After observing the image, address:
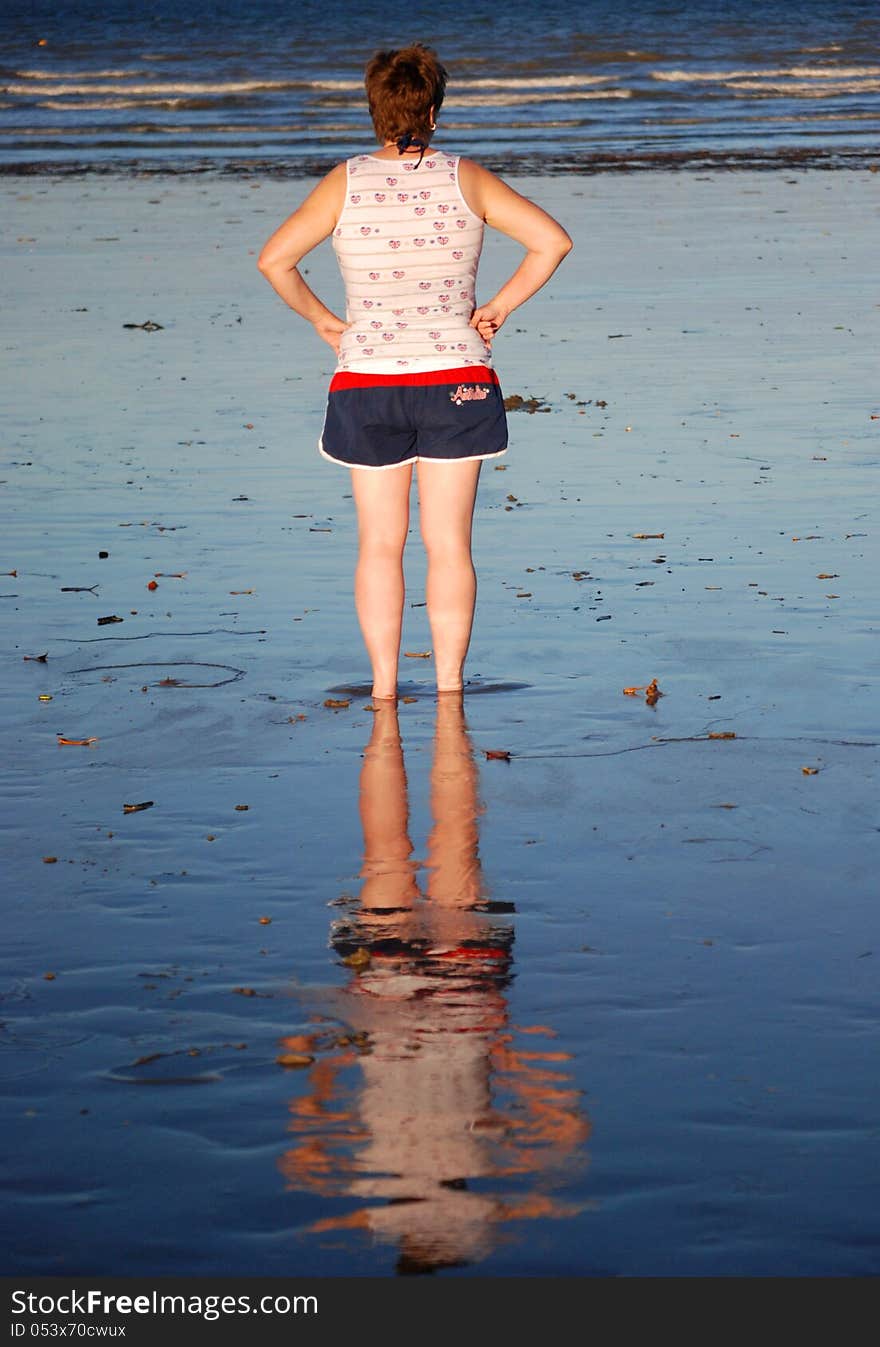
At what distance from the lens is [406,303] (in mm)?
6039

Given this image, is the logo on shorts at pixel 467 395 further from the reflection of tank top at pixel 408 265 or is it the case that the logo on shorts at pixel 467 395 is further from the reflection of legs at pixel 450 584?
the reflection of legs at pixel 450 584

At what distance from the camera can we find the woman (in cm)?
590

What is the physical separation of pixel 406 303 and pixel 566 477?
3.37m

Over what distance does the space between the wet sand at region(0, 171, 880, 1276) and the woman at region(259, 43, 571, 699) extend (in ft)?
1.25

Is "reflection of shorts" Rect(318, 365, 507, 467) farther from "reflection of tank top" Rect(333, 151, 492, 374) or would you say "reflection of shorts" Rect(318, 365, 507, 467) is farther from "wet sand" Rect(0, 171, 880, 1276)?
"wet sand" Rect(0, 171, 880, 1276)

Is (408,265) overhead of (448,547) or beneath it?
overhead

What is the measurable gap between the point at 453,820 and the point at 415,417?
1.48m

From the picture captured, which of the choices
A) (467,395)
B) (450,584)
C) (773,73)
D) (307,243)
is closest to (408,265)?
(307,243)

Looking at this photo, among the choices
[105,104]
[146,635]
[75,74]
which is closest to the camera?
[146,635]

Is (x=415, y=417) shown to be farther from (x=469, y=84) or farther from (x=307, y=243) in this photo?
(x=469, y=84)

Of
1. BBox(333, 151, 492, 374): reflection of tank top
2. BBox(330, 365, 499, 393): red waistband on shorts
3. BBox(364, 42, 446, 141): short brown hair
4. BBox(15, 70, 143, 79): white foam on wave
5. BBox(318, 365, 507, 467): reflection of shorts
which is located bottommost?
BBox(318, 365, 507, 467): reflection of shorts

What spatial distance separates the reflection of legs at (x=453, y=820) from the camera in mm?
4559

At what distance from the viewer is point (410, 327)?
6066 millimetres

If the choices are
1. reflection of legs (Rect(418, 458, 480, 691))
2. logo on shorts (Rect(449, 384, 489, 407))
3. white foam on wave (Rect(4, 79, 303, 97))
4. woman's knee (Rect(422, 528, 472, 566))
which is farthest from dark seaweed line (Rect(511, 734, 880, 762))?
white foam on wave (Rect(4, 79, 303, 97))
